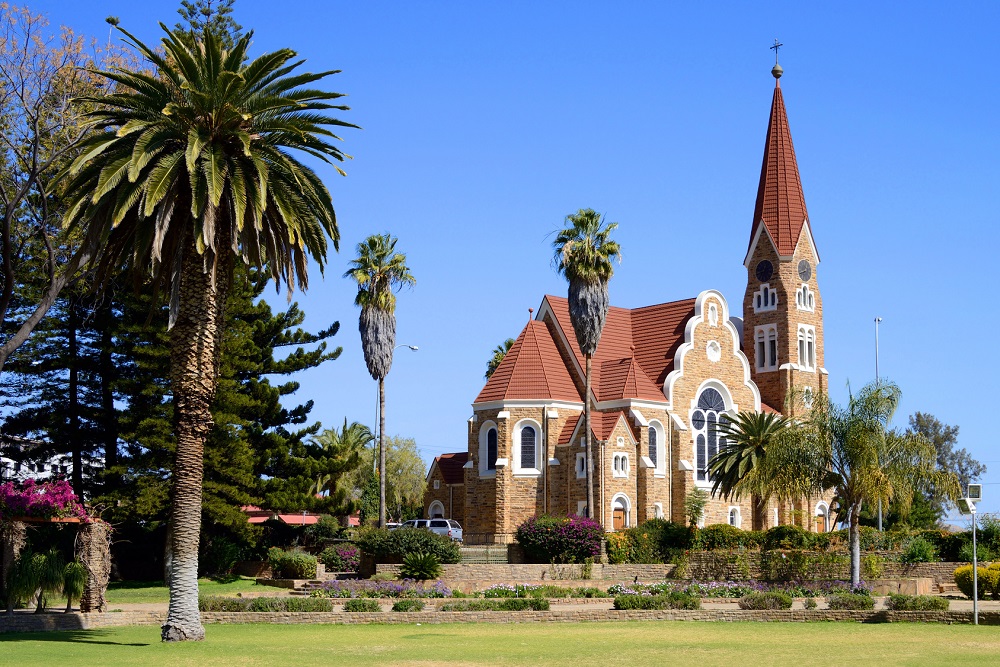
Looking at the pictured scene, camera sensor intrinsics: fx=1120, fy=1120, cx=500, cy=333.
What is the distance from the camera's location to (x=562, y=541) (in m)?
42.9

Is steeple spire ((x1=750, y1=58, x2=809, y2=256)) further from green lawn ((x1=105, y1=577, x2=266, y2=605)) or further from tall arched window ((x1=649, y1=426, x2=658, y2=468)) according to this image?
green lawn ((x1=105, y1=577, x2=266, y2=605))

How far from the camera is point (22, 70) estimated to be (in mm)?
33188

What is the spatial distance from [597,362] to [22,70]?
1326 inches

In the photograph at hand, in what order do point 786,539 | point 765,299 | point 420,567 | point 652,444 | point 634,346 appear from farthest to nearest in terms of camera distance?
point 765,299
point 634,346
point 652,444
point 786,539
point 420,567

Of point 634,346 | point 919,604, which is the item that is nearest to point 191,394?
point 919,604

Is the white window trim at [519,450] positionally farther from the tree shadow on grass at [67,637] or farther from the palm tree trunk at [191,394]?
the palm tree trunk at [191,394]

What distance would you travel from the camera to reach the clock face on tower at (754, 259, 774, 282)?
2544 inches

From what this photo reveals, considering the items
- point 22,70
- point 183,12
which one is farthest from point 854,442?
point 183,12

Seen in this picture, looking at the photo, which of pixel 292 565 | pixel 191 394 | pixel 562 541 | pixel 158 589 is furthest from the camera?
pixel 562 541

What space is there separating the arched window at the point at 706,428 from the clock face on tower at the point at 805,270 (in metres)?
10.1

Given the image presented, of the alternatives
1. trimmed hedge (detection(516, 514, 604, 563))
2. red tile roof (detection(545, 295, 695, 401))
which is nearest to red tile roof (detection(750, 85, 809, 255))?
red tile roof (detection(545, 295, 695, 401))

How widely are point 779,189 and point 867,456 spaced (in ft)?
111

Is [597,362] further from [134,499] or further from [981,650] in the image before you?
[981,650]

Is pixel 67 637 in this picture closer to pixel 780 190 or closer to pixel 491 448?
pixel 491 448
